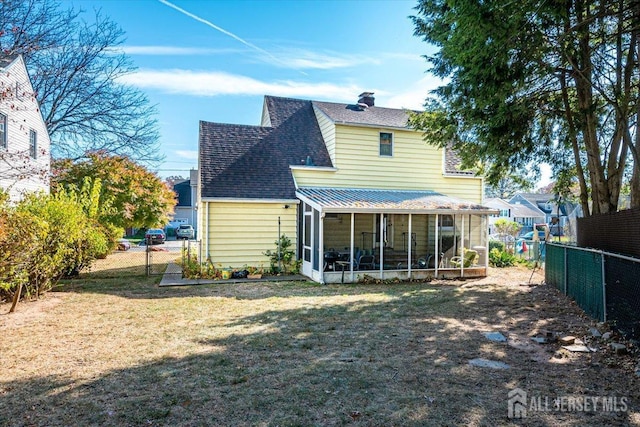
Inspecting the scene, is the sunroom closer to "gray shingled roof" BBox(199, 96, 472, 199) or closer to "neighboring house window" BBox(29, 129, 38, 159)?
"gray shingled roof" BBox(199, 96, 472, 199)

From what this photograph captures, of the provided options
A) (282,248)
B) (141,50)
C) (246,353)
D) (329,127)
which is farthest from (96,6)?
(246,353)

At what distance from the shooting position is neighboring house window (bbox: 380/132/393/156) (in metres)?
16.0

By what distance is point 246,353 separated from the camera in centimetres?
564

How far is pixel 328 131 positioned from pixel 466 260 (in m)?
7.26

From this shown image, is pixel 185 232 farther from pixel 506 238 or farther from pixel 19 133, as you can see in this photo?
pixel 506 238

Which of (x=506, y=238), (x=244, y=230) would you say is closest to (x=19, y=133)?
(x=244, y=230)

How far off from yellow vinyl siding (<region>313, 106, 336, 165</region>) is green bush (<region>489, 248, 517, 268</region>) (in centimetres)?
789

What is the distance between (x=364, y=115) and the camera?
55.3ft

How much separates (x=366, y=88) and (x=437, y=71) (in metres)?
Result: 8.89

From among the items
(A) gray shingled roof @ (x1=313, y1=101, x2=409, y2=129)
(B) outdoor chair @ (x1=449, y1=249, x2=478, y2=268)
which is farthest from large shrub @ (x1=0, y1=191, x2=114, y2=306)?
(B) outdoor chair @ (x1=449, y1=249, x2=478, y2=268)

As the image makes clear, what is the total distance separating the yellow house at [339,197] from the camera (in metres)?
13.1

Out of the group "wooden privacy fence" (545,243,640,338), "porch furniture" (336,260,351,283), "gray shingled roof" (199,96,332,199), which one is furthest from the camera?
"gray shingled roof" (199,96,332,199)

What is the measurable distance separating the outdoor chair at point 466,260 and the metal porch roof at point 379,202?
1.48m

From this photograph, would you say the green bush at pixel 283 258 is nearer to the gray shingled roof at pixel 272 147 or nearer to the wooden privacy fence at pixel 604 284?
the gray shingled roof at pixel 272 147
